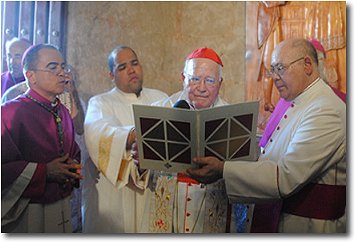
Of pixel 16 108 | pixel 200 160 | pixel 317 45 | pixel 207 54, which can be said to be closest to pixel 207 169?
pixel 200 160

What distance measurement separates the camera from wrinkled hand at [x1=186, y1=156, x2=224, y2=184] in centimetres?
187

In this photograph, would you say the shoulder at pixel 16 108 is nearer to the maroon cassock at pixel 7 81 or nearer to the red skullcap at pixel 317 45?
the maroon cassock at pixel 7 81

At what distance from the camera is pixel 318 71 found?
199 cm

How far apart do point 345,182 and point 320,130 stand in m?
0.29

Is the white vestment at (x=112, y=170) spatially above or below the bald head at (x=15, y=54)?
below

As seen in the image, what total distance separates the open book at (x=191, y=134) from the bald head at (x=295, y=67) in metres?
0.22

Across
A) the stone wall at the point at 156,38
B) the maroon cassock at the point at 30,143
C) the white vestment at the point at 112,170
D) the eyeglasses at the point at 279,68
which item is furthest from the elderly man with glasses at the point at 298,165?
the maroon cassock at the point at 30,143

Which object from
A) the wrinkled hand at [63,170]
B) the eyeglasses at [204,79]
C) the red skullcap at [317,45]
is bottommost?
the wrinkled hand at [63,170]

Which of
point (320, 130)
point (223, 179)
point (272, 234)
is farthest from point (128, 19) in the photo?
point (272, 234)

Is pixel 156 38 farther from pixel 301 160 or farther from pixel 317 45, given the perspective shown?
pixel 301 160

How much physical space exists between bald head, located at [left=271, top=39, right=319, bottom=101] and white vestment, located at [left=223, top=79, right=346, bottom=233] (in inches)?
1.4

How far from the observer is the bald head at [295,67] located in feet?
6.46

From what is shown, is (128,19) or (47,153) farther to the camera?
(128,19)

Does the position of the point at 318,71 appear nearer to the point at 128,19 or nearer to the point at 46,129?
the point at 128,19
